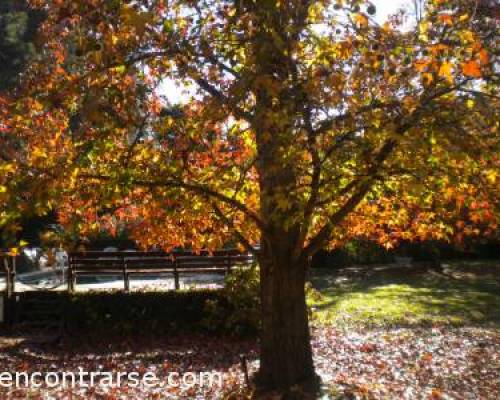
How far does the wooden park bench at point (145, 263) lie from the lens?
1307 cm

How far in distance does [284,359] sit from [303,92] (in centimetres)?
313

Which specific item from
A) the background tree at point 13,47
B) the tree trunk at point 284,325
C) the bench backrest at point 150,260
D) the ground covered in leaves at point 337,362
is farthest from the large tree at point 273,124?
the background tree at point 13,47

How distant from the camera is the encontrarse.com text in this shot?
7.51 metres

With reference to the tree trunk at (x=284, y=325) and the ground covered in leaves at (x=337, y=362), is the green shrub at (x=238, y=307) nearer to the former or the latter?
the ground covered in leaves at (x=337, y=362)

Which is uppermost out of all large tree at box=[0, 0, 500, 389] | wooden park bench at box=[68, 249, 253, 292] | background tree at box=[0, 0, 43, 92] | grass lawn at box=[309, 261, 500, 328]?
background tree at box=[0, 0, 43, 92]

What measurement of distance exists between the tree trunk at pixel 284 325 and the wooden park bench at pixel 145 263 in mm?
6189

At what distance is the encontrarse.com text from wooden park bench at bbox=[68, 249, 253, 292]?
189 inches

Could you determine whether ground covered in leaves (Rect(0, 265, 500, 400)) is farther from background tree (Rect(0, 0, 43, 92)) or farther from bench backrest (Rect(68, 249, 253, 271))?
background tree (Rect(0, 0, 43, 92))

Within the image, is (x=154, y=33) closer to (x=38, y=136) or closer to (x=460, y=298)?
(x=38, y=136)

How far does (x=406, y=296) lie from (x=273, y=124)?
10313mm

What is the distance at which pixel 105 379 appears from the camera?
25.9 feet

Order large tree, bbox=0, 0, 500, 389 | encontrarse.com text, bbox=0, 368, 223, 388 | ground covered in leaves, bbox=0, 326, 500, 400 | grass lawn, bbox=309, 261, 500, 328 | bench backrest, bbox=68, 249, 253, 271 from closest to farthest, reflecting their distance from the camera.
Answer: large tree, bbox=0, 0, 500, 389, ground covered in leaves, bbox=0, 326, 500, 400, encontrarse.com text, bbox=0, 368, 223, 388, grass lawn, bbox=309, 261, 500, 328, bench backrest, bbox=68, 249, 253, 271

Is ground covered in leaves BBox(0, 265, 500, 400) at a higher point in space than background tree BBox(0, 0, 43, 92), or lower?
lower

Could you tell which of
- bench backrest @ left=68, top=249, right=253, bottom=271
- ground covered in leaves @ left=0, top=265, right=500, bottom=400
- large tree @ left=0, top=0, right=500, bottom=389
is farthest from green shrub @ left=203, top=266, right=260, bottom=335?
large tree @ left=0, top=0, right=500, bottom=389
